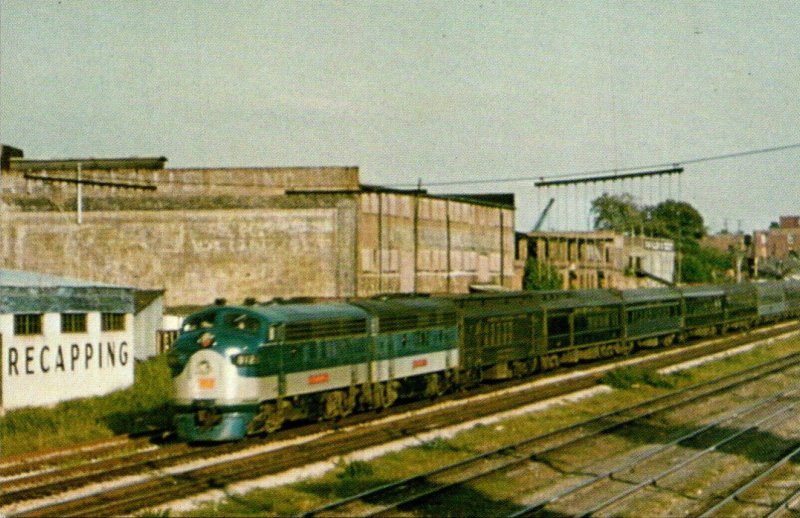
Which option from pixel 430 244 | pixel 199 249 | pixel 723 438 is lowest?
pixel 723 438

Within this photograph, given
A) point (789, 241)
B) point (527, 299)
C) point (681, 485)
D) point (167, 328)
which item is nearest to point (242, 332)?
point (681, 485)

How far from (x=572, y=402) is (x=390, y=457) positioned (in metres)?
10.7

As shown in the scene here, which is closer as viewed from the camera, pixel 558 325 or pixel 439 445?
pixel 439 445

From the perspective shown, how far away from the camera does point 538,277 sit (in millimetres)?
75312

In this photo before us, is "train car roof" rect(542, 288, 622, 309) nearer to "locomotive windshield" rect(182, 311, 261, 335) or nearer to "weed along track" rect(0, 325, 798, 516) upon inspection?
"weed along track" rect(0, 325, 798, 516)

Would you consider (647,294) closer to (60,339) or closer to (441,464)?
(60,339)

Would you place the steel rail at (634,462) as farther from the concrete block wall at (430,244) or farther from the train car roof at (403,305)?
the concrete block wall at (430,244)

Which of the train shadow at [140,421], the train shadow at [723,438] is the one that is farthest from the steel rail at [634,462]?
the train shadow at [140,421]

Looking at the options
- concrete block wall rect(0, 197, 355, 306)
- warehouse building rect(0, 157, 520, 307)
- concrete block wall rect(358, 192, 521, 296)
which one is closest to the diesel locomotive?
concrete block wall rect(358, 192, 521, 296)

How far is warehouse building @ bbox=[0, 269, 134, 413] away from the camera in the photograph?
2638 cm

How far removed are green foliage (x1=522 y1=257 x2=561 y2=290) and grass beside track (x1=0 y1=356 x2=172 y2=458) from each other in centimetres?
4746

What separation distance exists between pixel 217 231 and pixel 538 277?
30213 mm

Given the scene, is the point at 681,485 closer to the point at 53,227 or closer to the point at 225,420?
the point at 225,420

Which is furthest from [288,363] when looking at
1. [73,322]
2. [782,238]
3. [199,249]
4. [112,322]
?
[782,238]
